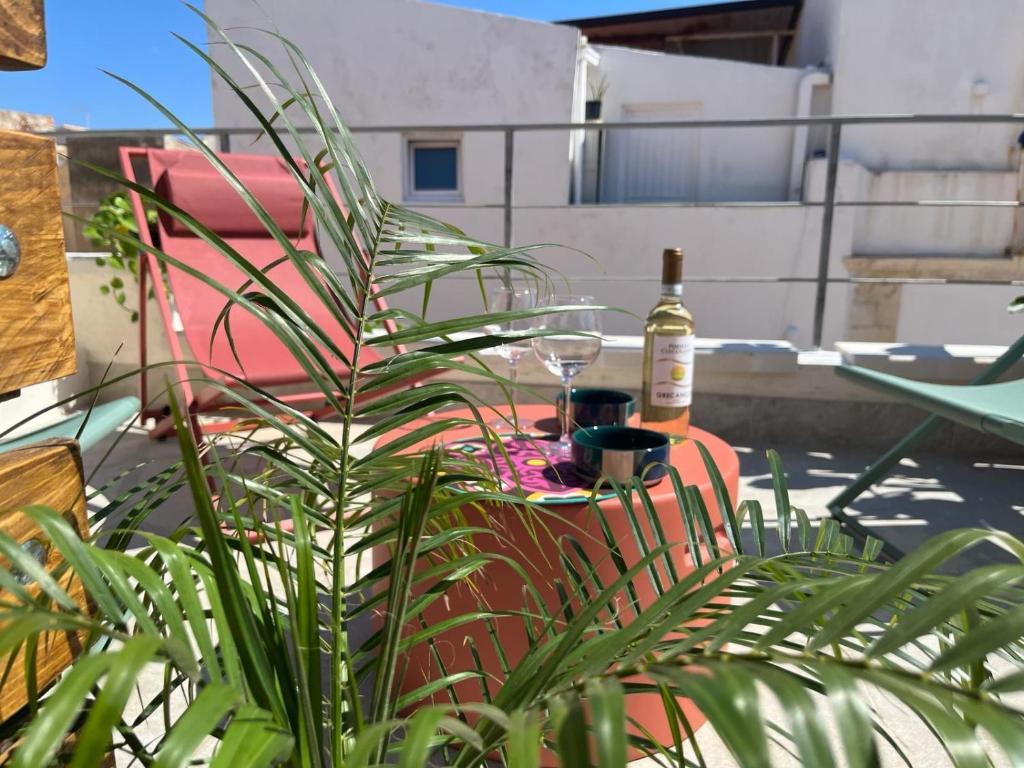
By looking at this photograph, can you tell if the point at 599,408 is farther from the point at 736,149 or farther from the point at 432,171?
the point at 736,149

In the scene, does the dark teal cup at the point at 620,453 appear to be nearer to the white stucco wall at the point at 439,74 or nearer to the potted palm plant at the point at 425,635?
the potted palm plant at the point at 425,635

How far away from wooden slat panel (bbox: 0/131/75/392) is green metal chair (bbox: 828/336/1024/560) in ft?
3.93

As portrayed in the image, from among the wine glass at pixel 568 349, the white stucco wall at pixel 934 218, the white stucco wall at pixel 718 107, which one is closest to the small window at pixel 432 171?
the white stucco wall at pixel 718 107

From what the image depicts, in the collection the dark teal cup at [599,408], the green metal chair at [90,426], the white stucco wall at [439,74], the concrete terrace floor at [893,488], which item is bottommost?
the concrete terrace floor at [893,488]

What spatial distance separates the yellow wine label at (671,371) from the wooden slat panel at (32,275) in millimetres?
826

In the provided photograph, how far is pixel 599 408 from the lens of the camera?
4.04ft

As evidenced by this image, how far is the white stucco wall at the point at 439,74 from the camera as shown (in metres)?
7.44

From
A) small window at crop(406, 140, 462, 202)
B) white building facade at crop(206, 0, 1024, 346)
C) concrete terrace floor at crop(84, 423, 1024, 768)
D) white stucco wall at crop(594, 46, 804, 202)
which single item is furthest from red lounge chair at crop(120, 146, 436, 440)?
white stucco wall at crop(594, 46, 804, 202)

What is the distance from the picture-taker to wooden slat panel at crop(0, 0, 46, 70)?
0.51 m

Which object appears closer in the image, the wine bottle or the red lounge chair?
the wine bottle

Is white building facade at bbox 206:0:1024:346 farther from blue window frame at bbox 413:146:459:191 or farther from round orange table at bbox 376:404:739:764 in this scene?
round orange table at bbox 376:404:739:764

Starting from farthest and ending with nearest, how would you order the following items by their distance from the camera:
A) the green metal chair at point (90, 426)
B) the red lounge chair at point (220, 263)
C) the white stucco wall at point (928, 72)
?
the white stucco wall at point (928, 72)
the red lounge chair at point (220, 263)
the green metal chair at point (90, 426)

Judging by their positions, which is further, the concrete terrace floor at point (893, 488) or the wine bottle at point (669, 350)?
the concrete terrace floor at point (893, 488)

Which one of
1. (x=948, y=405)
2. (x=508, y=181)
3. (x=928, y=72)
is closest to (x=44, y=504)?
(x=948, y=405)
